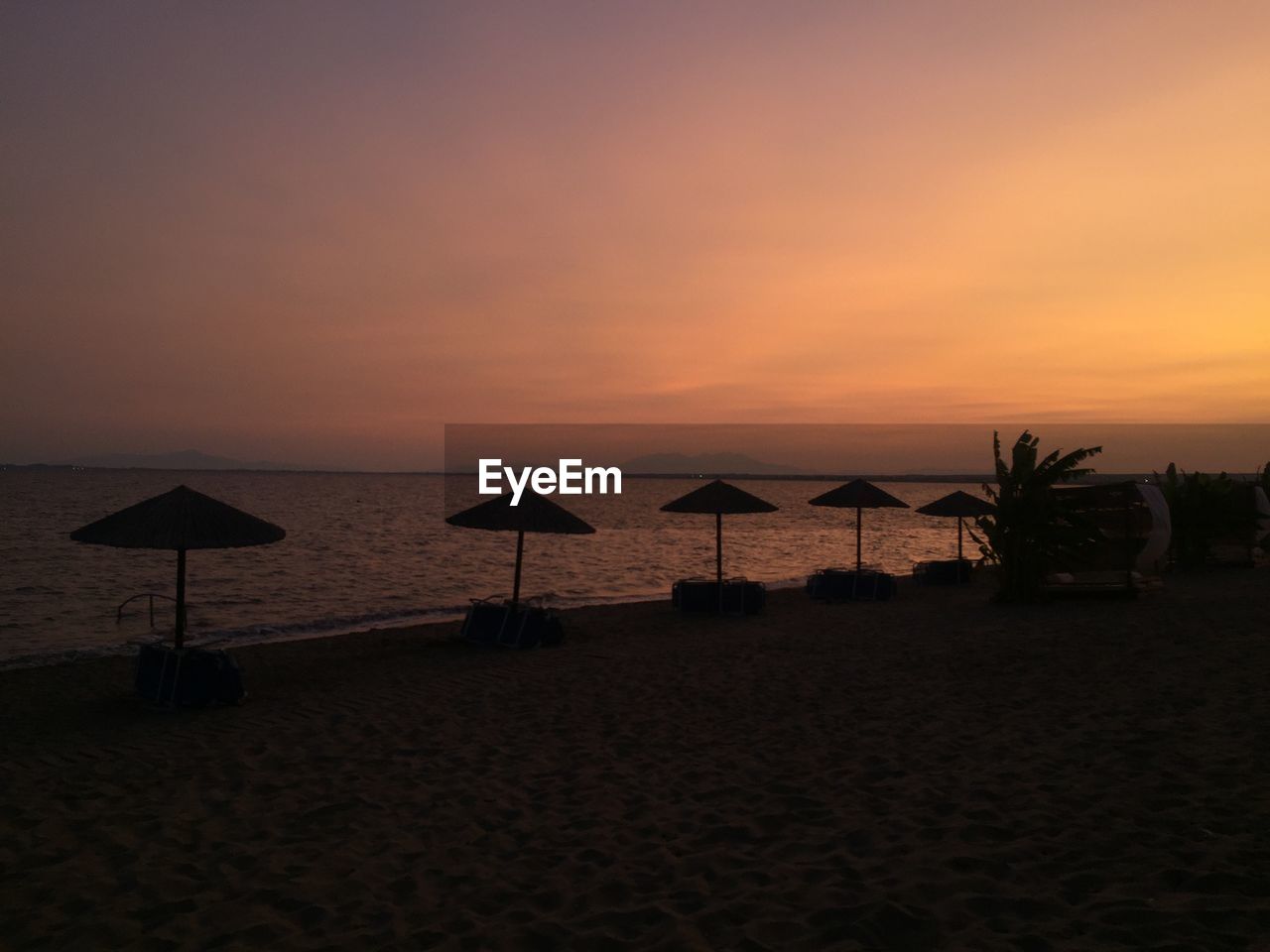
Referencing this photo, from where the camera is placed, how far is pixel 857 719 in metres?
7.40

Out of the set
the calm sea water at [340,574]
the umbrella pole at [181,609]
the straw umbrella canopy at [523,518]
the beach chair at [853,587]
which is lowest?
the calm sea water at [340,574]

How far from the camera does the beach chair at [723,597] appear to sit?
1541 centimetres

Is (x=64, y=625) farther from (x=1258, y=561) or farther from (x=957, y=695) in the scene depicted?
(x=1258, y=561)

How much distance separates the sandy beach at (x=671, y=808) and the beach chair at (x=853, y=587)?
24.4 ft

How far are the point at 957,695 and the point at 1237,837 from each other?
378cm

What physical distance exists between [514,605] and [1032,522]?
8.89 m

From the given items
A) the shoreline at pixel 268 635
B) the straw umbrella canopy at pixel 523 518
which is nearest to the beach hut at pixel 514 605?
the straw umbrella canopy at pixel 523 518

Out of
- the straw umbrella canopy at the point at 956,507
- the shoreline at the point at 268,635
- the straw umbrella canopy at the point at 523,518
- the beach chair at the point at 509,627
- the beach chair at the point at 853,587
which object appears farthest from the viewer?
the straw umbrella canopy at the point at 956,507

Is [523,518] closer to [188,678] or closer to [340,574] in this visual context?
[188,678]

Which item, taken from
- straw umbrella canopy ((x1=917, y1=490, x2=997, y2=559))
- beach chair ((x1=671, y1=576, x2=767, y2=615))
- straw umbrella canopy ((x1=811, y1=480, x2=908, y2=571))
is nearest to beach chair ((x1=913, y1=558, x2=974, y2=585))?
straw umbrella canopy ((x1=917, y1=490, x2=997, y2=559))

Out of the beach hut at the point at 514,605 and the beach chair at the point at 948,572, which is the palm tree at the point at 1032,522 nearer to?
the beach chair at the point at 948,572

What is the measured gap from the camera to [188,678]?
27.7ft

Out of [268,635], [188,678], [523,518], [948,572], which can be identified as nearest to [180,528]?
[188,678]

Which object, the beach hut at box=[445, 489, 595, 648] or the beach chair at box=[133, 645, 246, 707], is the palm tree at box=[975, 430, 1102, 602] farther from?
the beach chair at box=[133, 645, 246, 707]
